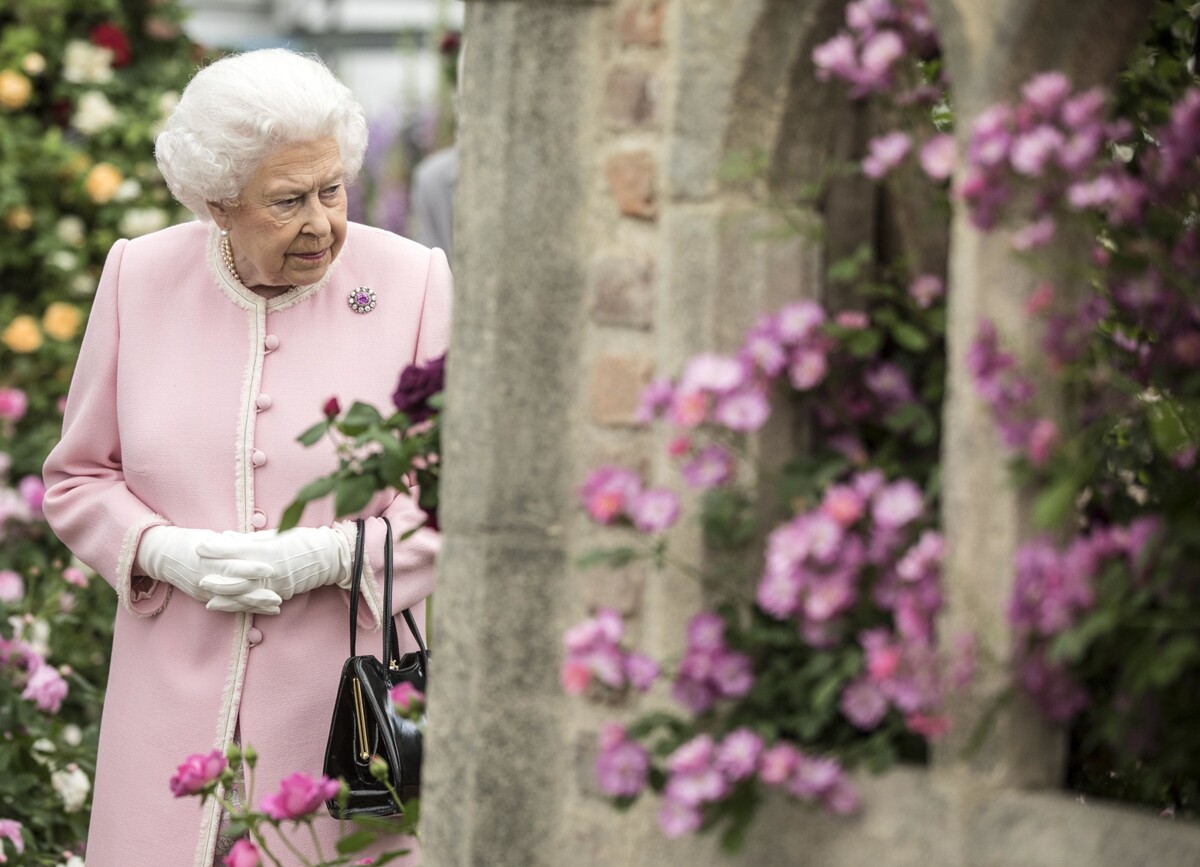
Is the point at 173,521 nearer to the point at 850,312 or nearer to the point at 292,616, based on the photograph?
the point at 292,616

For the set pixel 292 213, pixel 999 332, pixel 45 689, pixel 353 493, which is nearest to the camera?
pixel 999 332

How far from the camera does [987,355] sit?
1861 mm

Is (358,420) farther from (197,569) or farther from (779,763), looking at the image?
(779,763)

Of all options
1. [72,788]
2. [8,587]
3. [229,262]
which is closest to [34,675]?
[72,788]

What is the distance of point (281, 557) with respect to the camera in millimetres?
3021

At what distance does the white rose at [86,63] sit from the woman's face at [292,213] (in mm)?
3401

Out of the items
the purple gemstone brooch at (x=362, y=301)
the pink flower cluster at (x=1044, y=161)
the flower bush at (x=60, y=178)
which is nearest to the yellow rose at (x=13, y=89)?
the flower bush at (x=60, y=178)

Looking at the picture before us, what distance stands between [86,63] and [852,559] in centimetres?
508

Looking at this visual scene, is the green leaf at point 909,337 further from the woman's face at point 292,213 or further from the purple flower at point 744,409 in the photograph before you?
the woman's face at point 292,213

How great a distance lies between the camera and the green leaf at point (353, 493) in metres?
2.40

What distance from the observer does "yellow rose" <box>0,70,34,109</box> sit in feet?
20.3

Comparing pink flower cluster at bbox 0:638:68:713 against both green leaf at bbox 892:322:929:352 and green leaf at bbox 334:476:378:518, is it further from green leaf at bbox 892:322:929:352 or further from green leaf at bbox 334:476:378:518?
green leaf at bbox 892:322:929:352

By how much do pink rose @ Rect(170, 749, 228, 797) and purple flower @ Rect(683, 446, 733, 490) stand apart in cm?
98

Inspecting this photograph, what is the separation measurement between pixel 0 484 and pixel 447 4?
431 cm
